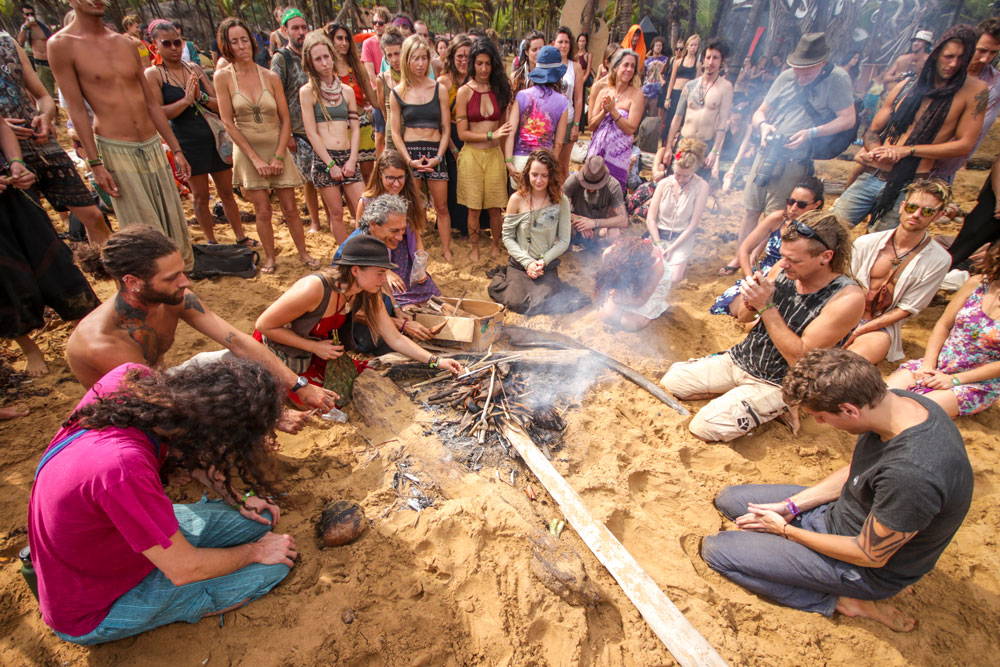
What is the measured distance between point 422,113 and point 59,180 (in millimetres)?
3430

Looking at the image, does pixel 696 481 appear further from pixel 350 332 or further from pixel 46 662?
pixel 46 662

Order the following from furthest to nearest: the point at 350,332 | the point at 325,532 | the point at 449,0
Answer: the point at 449,0
the point at 350,332
the point at 325,532

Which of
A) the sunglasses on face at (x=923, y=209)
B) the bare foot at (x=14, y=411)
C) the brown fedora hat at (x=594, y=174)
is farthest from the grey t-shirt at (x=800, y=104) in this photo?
the bare foot at (x=14, y=411)

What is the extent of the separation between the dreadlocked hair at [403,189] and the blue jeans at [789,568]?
3.77 m

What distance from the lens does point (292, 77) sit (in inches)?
209

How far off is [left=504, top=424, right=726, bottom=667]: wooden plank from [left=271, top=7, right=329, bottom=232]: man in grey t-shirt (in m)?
4.61

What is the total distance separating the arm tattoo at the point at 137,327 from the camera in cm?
253

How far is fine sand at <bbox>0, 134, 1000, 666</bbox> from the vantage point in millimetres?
2102

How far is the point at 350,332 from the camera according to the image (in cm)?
366

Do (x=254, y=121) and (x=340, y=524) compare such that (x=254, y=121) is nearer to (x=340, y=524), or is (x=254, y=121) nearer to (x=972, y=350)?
(x=340, y=524)

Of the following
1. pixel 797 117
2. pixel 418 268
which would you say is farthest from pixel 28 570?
pixel 797 117

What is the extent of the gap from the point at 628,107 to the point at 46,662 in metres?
7.14

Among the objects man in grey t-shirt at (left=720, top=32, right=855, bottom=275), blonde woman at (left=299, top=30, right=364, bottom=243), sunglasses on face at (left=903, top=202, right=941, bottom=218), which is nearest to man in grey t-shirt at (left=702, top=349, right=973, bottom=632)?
sunglasses on face at (left=903, top=202, right=941, bottom=218)

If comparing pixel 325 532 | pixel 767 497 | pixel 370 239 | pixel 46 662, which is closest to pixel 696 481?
pixel 767 497
